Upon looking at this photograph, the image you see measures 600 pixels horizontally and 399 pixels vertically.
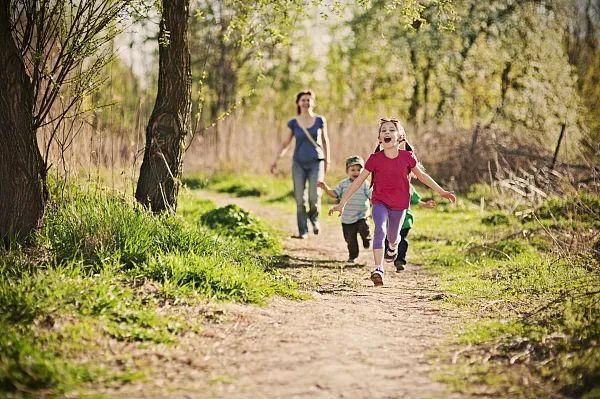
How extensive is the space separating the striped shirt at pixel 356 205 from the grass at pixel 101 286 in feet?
4.05

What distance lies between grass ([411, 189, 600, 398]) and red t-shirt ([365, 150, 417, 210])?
1077 millimetres

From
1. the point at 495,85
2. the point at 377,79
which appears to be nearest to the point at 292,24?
the point at 495,85

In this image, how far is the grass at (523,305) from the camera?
4.34 meters

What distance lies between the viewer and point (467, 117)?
24531 mm

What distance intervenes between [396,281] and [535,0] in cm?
1623

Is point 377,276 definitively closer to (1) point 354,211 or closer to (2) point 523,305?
(2) point 523,305

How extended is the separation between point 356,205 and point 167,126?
254 cm

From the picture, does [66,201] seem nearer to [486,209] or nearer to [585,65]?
[486,209]

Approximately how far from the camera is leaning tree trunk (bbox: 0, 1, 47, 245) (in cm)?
632

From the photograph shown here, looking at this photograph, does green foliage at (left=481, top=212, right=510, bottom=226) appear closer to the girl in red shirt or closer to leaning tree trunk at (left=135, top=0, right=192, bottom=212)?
the girl in red shirt

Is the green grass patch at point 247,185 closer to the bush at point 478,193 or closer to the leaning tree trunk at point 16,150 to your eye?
the bush at point 478,193

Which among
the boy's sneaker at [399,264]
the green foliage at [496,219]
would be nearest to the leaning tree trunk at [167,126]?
the boy's sneaker at [399,264]

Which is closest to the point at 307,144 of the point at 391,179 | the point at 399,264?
the point at 399,264

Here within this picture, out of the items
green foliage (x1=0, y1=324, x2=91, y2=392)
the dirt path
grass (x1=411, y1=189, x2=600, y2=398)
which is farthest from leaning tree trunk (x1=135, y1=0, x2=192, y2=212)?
green foliage (x1=0, y1=324, x2=91, y2=392)
